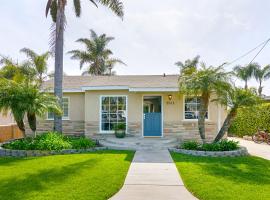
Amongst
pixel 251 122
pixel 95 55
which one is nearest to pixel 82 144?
pixel 251 122

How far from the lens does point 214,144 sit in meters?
12.5

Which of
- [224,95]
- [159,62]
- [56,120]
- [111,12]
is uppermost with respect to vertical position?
[111,12]

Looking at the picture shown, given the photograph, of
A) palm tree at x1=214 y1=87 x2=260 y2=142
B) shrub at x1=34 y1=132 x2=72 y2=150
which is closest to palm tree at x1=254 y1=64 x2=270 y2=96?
palm tree at x1=214 y1=87 x2=260 y2=142

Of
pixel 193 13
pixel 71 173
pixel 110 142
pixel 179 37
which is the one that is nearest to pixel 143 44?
pixel 179 37

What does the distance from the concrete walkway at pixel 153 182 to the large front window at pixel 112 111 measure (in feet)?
18.9

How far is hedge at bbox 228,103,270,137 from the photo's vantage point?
20016 mm

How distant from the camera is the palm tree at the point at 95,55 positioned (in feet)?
114

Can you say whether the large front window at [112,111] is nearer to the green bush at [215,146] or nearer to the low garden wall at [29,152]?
the low garden wall at [29,152]

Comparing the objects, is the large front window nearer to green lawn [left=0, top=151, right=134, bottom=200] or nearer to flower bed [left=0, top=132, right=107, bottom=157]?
flower bed [left=0, top=132, right=107, bottom=157]

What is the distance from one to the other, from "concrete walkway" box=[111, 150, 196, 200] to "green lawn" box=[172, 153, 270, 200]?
29 centimetres

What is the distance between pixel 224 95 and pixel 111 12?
8100 millimetres

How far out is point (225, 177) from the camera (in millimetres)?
7996

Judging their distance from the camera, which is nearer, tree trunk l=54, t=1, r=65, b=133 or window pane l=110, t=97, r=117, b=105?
tree trunk l=54, t=1, r=65, b=133

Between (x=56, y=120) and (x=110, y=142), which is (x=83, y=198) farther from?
(x=56, y=120)
